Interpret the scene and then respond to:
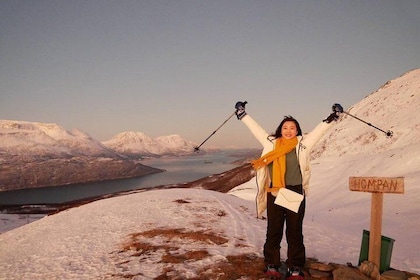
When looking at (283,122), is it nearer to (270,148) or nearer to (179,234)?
(270,148)

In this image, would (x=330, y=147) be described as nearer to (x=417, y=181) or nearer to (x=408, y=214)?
(x=417, y=181)

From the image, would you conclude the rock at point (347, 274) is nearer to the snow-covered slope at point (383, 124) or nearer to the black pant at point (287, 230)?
the black pant at point (287, 230)

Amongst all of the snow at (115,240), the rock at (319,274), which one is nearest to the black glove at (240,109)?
the rock at (319,274)

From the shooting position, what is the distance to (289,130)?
634 cm

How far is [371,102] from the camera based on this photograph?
72.0m

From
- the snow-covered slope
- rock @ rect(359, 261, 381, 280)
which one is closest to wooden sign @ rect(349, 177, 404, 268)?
rock @ rect(359, 261, 381, 280)

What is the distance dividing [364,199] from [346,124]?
46.8 metres

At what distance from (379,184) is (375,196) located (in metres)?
0.36

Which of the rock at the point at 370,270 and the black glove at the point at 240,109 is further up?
the black glove at the point at 240,109

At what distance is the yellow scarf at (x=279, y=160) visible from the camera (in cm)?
622

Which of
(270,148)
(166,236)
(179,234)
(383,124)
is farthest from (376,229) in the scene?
(383,124)

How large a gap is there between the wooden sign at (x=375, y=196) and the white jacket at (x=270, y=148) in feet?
3.81

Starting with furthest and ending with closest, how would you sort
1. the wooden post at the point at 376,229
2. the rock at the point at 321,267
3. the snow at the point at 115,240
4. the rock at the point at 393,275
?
the snow at the point at 115,240 → the rock at the point at 321,267 → the wooden post at the point at 376,229 → the rock at the point at 393,275

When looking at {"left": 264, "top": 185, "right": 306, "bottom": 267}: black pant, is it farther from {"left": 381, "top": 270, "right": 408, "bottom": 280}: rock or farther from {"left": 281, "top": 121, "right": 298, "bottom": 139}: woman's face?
{"left": 381, "top": 270, "right": 408, "bottom": 280}: rock
